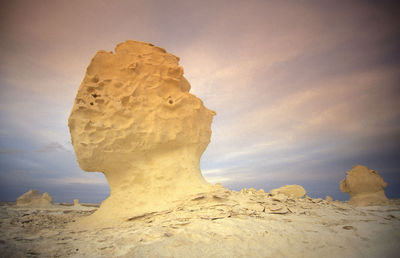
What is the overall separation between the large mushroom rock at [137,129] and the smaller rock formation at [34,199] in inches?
428

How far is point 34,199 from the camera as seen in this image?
1488 cm

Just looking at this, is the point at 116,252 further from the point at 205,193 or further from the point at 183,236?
the point at 205,193

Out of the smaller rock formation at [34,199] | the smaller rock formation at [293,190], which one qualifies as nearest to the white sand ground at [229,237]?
the smaller rock formation at [293,190]

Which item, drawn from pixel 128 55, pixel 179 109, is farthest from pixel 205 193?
pixel 128 55

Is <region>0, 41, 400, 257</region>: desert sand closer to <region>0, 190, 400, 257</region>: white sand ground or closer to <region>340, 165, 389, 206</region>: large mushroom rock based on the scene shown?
<region>0, 190, 400, 257</region>: white sand ground

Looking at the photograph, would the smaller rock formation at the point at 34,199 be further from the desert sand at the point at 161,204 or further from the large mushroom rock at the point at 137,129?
the large mushroom rock at the point at 137,129

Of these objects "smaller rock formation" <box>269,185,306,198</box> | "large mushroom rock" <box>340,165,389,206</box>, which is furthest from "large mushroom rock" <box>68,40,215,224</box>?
"large mushroom rock" <box>340,165,389,206</box>

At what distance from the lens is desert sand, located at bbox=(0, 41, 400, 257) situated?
3877mm

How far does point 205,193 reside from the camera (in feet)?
21.8

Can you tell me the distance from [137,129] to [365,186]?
16.4 m

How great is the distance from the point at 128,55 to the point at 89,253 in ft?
22.0

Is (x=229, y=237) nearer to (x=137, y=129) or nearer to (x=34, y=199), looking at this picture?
(x=137, y=129)

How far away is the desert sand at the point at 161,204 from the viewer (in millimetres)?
3877

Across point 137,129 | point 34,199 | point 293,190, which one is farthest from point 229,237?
point 34,199
